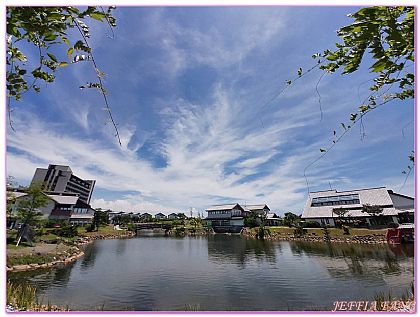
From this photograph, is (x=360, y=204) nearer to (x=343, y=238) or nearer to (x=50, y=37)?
(x=343, y=238)

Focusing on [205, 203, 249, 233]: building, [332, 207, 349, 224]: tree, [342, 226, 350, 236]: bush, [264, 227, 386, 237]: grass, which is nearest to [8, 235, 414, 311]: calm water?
[264, 227, 386, 237]: grass

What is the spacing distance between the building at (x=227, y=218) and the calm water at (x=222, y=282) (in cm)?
4294

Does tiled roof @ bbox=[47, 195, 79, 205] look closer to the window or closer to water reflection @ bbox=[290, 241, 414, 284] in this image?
water reflection @ bbox=[290, 241, 414, 284]

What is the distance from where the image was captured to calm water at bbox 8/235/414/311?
531 inches

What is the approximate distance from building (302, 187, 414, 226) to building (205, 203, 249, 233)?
62.8 ft

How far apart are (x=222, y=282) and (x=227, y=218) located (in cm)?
5515

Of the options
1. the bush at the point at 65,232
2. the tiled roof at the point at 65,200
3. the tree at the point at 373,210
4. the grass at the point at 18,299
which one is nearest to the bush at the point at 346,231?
the tree at the point at 373,210

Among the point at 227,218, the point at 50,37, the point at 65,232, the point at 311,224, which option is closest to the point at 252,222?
the point at 227,218

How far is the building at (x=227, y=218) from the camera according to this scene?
69713mm

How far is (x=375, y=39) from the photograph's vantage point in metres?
2.12

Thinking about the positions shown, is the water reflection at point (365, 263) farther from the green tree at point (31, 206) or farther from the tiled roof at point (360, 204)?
the green tree at point (31, 206)

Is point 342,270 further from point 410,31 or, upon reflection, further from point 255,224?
point 255,224

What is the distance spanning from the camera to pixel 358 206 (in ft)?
169

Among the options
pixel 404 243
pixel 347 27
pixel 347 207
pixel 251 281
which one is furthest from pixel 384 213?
pixel 347 27
